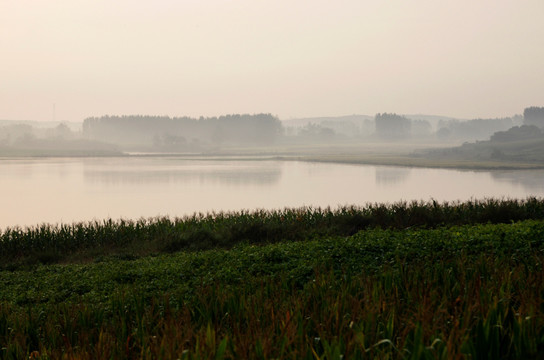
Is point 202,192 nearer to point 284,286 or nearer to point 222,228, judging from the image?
point 222,228

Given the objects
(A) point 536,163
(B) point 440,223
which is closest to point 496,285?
(B) point 440,223

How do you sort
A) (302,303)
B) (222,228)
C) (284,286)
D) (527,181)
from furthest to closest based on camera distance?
(527,181) → (222,228) → (284,286) → (302,303)

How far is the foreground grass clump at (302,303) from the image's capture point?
525cm

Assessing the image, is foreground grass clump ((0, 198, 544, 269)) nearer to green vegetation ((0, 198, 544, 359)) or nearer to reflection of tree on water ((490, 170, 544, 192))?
green vegetation ((0, 198, 544, 359))

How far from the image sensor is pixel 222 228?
22.4 meters

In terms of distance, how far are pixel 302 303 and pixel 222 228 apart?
14.8 m

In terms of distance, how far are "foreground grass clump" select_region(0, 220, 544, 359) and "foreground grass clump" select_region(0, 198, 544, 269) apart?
2.30 m

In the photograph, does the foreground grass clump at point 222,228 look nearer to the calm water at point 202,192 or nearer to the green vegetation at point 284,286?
the green vegetation at point 284,286

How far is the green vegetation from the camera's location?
17.7ft

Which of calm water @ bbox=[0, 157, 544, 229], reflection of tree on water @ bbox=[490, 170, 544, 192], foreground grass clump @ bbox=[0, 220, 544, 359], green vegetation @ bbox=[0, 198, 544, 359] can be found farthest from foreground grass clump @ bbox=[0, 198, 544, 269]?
reflection of tree on water @ bbox=[490, 170, 544, 192]

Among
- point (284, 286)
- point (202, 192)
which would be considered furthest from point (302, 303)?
point (202, 192)

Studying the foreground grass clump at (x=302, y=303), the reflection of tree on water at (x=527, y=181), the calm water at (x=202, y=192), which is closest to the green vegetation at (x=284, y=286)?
the foreground grass clump at (x=302, y=303)

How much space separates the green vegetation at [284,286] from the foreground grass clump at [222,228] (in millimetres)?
80

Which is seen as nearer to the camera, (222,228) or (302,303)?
(302,303)
